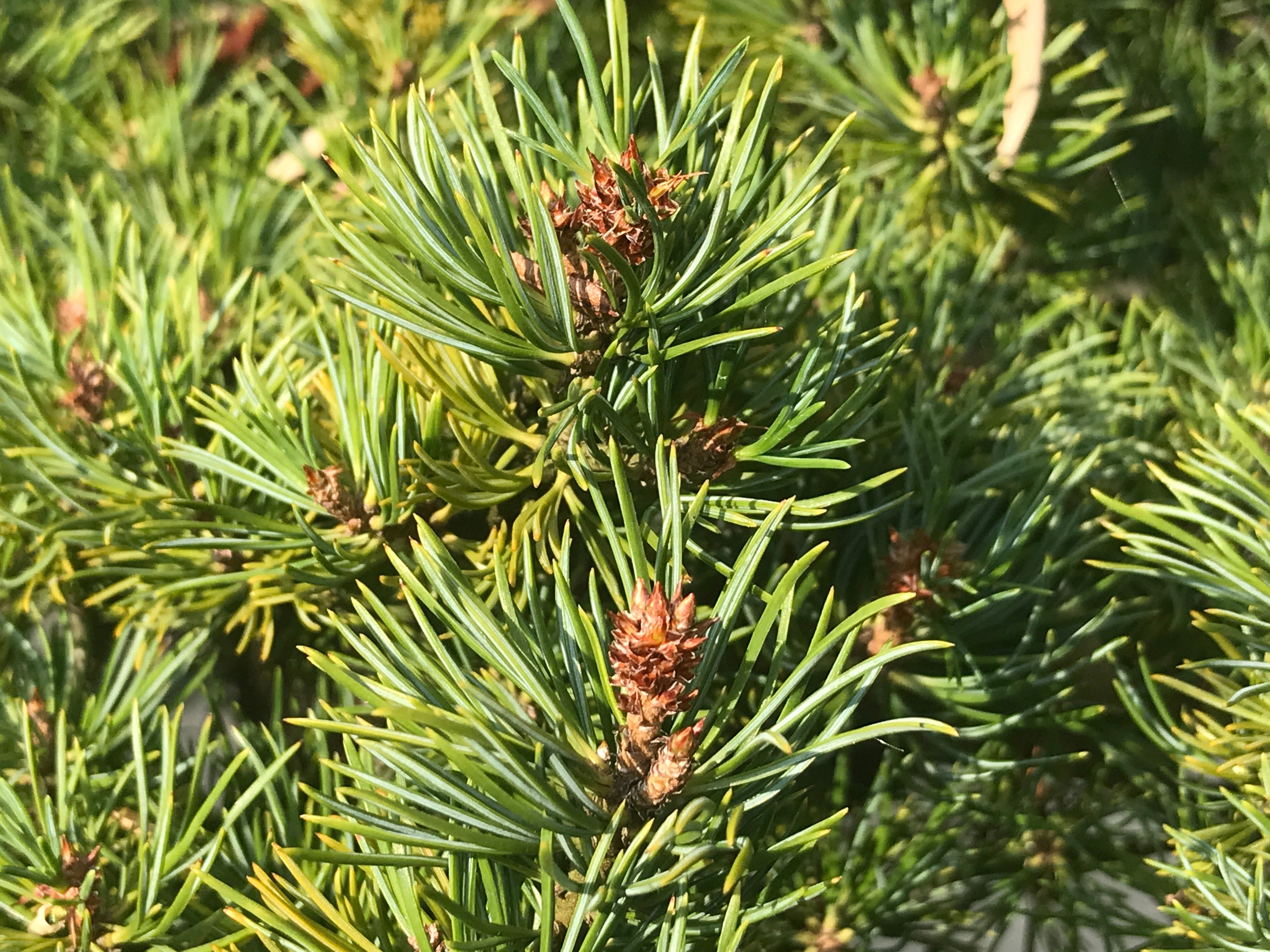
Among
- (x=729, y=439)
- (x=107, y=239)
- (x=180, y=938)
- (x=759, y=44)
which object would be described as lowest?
(x=180, y=938)

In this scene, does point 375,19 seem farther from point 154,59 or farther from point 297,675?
point 297,675

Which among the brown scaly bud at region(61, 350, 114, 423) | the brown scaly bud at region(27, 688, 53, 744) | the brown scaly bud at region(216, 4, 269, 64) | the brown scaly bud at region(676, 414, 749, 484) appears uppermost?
the brown scaly bud at region(216, 4, 269, 64)

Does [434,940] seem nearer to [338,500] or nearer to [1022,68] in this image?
[338,500]

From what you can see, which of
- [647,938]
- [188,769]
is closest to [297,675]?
[188,769]

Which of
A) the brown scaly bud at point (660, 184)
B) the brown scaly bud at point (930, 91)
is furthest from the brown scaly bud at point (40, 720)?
the brown scaly bud at point (930, 91)

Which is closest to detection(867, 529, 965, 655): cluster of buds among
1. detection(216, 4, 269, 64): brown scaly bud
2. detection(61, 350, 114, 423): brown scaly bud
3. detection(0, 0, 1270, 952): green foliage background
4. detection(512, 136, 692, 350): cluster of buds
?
detection(0, 0, 1270, 952): green foliage background

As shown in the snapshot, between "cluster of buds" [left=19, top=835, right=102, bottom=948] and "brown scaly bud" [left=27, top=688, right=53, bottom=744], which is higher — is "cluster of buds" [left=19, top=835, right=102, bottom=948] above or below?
below

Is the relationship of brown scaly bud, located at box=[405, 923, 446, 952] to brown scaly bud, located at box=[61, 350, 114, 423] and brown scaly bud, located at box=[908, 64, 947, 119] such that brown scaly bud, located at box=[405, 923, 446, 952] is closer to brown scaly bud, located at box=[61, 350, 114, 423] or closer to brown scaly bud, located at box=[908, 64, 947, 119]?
brown scaly bud, located at box=[61, 350, 114, 423]

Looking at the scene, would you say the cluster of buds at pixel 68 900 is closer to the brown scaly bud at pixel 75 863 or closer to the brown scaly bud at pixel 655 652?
the brown scaly bud at pixel 75 863
